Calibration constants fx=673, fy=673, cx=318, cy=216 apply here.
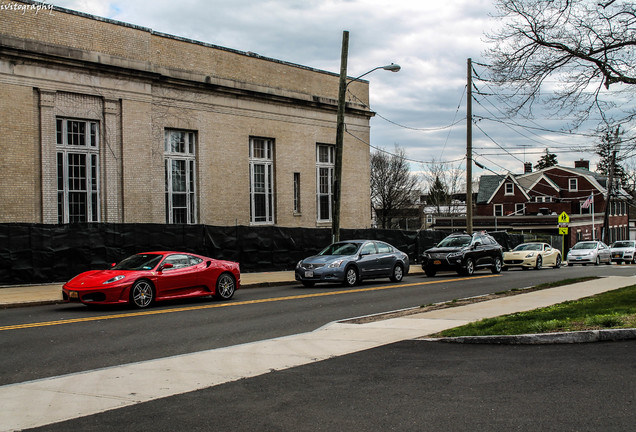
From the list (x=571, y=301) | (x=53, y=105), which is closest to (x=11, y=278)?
(x=53, y=105)

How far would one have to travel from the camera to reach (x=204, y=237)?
25656 mm

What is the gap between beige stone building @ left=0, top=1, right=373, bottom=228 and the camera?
22.8m

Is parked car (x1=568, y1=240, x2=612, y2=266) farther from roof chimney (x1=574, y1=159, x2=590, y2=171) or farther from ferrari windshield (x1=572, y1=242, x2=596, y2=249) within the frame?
roof chimney (x1=574, y1=159, x2=590, y2=171)

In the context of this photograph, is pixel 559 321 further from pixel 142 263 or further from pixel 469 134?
pixel 469 134

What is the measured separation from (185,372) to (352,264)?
550 inches

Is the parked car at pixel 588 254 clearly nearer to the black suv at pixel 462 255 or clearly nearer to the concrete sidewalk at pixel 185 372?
the black suv at pixel 462 255

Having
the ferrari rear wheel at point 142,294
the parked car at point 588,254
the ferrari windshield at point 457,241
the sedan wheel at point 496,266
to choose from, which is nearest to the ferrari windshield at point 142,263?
the ferrari rear wheel at point 142,294

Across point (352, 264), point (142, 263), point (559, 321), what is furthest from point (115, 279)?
point (559, 321)

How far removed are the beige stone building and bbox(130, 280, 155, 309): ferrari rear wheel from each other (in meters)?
9.42

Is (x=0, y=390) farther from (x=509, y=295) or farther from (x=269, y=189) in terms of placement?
(x=269, y=189)

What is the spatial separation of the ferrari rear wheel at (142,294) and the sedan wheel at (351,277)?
7.64 metres

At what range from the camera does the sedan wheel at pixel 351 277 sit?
70.6ft

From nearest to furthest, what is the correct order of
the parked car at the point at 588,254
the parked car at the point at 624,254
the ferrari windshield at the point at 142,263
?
1. the ferrari windshield at the point at 142,263
2. the parked car at the point at 588,254
3. the parked car at the point at 624,254

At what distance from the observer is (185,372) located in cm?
794
